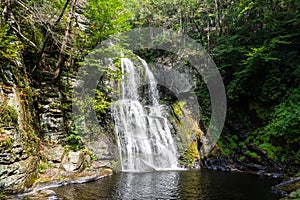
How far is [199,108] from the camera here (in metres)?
15.0

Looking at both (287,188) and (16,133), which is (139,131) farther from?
(287,188)

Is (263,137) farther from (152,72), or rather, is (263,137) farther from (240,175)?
(152,72)

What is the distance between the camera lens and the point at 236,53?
13.8m

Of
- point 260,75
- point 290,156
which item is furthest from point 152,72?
point 290,156

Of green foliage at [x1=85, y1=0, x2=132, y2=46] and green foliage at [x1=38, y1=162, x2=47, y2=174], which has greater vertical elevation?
Result: green foliage at [x1=85, y1=0, x2=132, y2=46]

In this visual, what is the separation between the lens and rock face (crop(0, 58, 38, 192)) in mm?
6445

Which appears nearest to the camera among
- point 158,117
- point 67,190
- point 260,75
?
point 67,190

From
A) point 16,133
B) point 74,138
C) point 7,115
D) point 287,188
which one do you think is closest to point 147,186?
point 74,138

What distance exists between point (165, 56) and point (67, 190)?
12965 millimetres

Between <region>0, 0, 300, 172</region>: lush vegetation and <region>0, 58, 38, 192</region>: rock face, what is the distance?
0.23 meters

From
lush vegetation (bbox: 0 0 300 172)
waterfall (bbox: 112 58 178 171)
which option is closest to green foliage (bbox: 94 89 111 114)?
lush vegetation (bbox: 0 0 300 172)

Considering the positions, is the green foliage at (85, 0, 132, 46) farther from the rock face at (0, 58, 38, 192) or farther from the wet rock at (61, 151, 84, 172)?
the wet rock at (61, 151, 84, 172)

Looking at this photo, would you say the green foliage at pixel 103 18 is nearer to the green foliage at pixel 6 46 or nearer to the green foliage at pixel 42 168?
the green foliage at pixel 6 46

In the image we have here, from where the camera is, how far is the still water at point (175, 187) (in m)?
6.84
